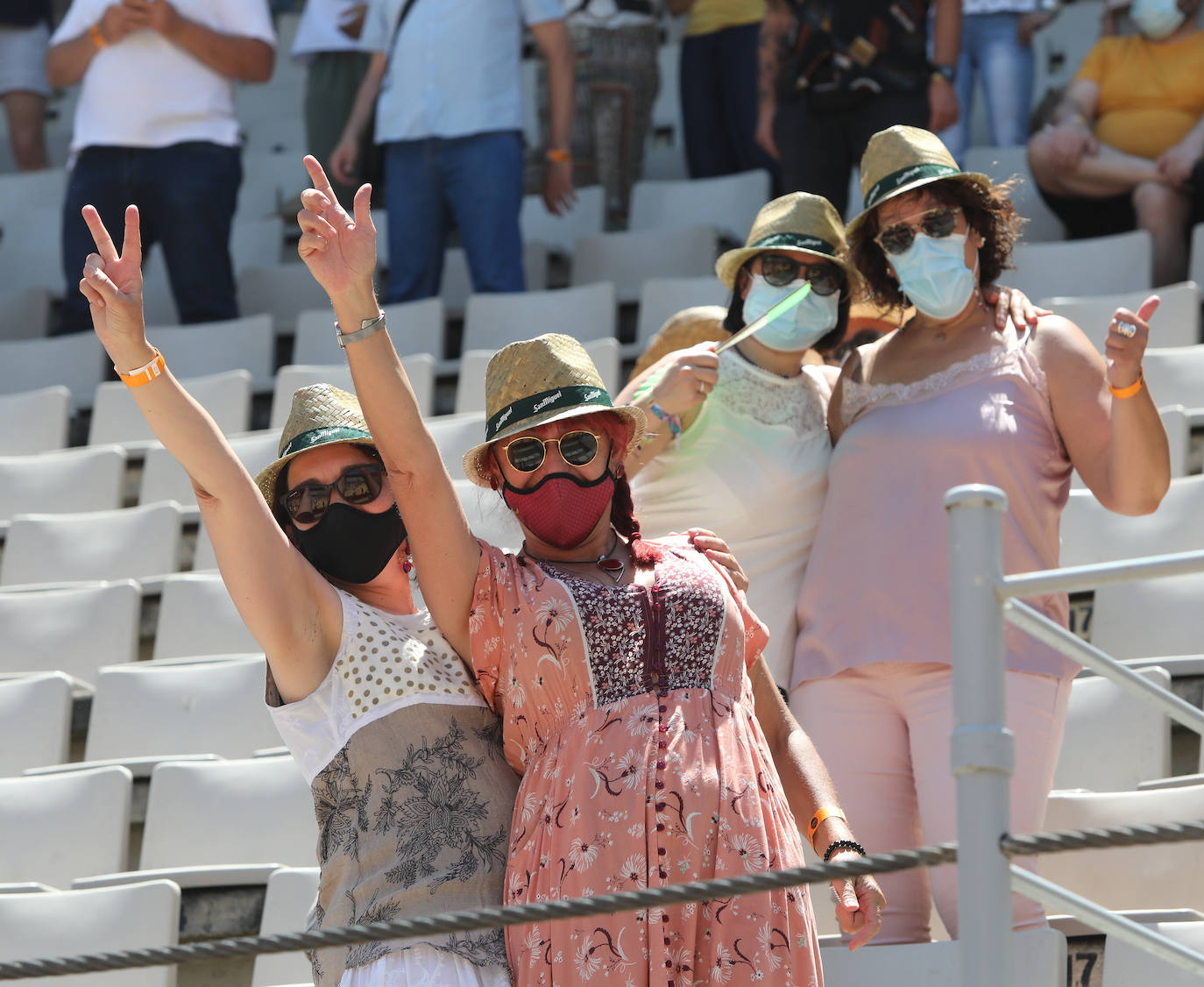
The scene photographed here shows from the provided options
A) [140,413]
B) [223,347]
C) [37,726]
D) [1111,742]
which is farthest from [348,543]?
[223,347]

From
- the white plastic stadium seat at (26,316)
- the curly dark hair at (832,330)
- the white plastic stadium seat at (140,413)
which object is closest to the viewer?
the curly dark hair at (832,330)

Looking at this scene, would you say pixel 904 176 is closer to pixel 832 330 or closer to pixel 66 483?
pixel 832 330

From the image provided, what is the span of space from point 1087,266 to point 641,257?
157 cm

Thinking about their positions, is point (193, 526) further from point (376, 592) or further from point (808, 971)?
point (808, 971)

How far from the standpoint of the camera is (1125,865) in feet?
9.38

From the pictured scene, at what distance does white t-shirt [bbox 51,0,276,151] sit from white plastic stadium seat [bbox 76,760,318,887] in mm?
2847

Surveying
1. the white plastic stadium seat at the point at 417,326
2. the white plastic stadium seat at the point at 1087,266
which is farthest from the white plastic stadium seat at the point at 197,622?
the white plastic stadium seat at the point at 1087,266

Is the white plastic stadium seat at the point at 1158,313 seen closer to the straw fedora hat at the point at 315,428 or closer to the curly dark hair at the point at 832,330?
the curly dark hair at the point at 832,330

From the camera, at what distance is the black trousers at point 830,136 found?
4668mm

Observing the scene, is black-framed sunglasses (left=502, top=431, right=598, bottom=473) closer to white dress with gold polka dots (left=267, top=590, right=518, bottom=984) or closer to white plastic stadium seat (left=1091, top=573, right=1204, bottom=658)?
white dress with gold polka dots (left=267, top=590, right=518, bottom=984)

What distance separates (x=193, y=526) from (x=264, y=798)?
1425mm

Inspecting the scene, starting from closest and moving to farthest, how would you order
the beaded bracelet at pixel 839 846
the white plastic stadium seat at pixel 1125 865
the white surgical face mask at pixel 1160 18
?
1. the beaded bracelet at pixel 839 846
2. the white plastic stadium seat at pixel 1125 865
3. the white surgical face mask at pixel 1160 18

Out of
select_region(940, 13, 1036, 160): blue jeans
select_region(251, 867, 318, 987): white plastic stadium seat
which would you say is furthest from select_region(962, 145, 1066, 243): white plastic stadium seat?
select_region(251, 867, 318, 987): white plastic stadium seat

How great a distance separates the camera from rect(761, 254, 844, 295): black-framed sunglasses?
Result: 3100 mm
